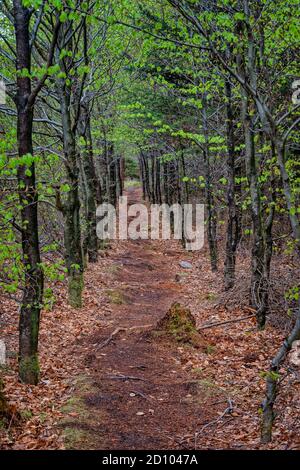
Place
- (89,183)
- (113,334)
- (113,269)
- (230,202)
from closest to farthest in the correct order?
(113,334) → (230,202) → (89,183) → (113,269)

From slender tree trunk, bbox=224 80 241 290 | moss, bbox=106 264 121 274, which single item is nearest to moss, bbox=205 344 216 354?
slender tree trunk, bbox=224 80 241 290

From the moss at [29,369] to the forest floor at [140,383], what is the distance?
142 mm

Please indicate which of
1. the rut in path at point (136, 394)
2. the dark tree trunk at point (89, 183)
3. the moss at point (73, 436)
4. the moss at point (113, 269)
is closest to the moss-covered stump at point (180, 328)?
the rut in path at point (136, 394)

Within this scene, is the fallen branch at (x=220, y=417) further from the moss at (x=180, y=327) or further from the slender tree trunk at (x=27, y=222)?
the slender tree trunk at (x=27, y=222)

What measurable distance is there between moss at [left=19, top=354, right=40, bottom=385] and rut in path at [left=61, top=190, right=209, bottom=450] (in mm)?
974

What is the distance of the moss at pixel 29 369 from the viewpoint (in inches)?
285

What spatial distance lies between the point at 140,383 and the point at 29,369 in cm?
198

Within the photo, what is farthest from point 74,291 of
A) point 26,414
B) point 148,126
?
point 148,126

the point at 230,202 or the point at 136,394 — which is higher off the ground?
the point at 230,202

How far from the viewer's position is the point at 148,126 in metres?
23.8

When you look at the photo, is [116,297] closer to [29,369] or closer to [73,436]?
[29,369]
